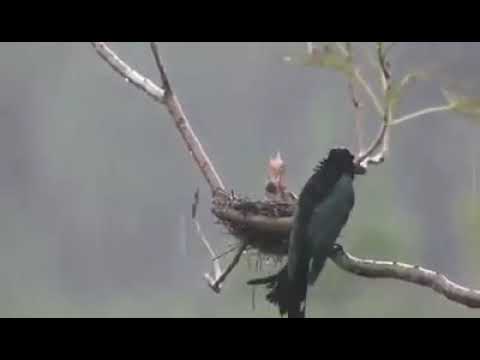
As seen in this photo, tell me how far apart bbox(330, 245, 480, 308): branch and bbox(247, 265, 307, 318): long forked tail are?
0.09m

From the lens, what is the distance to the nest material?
4.16 ft

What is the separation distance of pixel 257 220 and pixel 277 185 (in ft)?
0.42

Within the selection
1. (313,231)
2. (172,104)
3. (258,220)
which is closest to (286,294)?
(313,231)

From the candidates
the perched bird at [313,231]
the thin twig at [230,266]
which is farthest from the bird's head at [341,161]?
the thin twig at [230,266]

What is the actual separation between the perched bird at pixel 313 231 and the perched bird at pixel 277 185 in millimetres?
224

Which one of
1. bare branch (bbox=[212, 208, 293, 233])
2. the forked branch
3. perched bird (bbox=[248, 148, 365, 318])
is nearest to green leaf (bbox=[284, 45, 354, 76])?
the forked branch

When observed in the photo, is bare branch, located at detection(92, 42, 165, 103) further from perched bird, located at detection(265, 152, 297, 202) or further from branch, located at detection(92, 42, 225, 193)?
perched bird, located at detection(265, 152, 297, 202)

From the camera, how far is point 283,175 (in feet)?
4.64

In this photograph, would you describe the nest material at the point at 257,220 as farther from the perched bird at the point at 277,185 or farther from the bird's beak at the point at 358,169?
the bird's beak at the point at 358,169

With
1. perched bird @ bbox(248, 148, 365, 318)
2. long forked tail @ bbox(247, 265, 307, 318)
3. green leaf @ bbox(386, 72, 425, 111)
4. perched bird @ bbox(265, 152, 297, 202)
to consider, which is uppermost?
green leaf @ bbox(386, 72, 425, 111)

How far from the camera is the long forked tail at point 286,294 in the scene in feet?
3.44

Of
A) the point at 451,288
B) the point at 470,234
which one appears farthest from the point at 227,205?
the point at 470,234

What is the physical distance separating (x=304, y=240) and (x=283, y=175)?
0.38 meters
